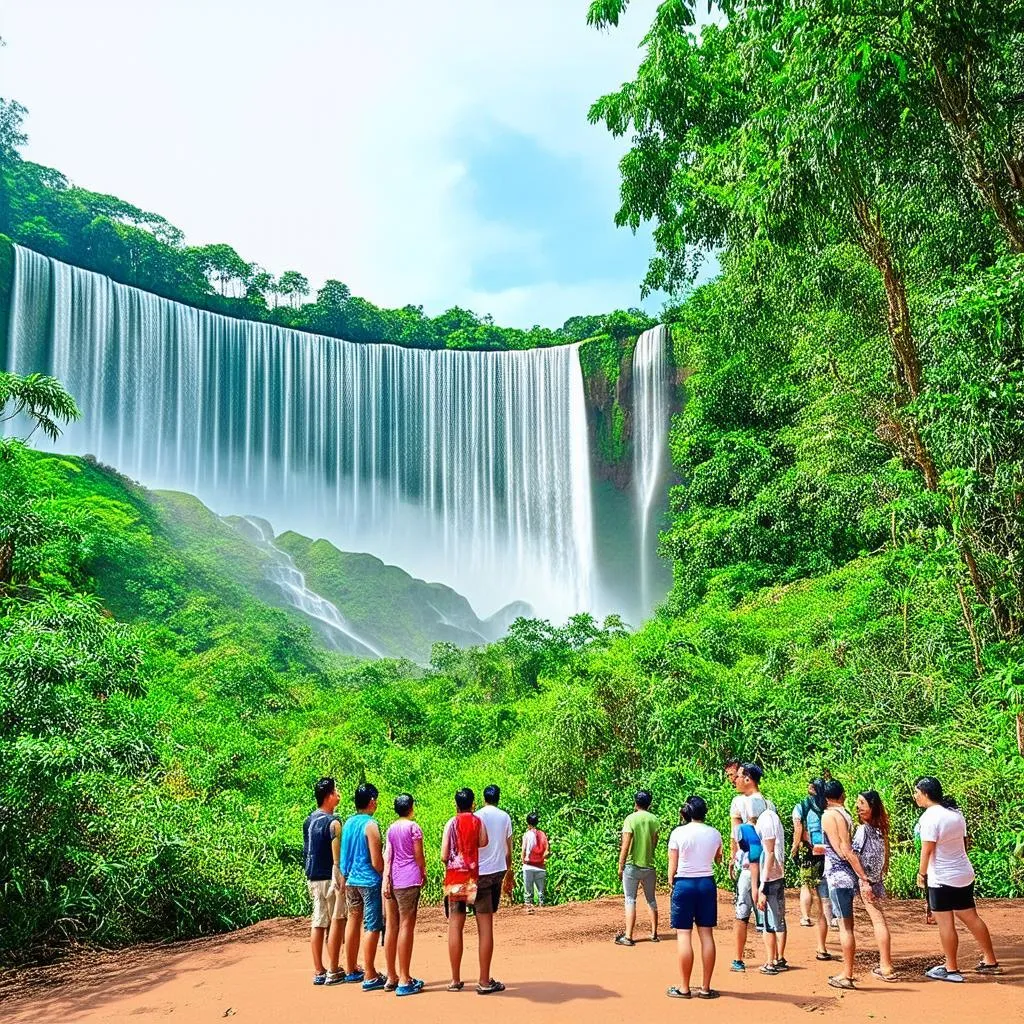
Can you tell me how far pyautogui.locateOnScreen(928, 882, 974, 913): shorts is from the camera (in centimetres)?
429

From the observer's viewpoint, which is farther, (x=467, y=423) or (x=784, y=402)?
(x=467, y=423)

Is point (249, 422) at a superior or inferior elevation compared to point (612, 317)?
inferior

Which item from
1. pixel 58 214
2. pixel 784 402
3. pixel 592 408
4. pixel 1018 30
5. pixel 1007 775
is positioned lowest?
pixel 1007 775

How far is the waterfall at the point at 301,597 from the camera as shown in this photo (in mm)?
38188

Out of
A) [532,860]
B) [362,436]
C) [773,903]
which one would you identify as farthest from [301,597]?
[773,903]

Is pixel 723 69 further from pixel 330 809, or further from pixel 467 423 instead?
pixel 467 423

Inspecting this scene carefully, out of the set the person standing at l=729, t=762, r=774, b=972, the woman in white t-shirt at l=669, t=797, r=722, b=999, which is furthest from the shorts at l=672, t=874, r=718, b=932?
the person standing at l=729, t=762, r=774, b=972

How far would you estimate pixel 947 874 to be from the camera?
14.1ft

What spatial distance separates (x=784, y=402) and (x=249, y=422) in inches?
1099

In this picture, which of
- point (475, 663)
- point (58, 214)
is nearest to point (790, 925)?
point (475, 663)

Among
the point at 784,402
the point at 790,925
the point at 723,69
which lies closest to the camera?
the point at 790,925

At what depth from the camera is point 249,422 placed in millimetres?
40406

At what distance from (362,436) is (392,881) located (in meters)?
39.0

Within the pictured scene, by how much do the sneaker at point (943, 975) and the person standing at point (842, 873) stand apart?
47cm
